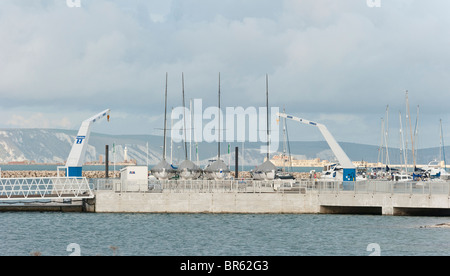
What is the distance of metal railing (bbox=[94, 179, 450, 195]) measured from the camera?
222 ft

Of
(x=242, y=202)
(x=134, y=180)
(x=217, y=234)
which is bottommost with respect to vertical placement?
(x=217, y=234)

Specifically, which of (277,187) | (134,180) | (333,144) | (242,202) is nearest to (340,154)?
(333,144)

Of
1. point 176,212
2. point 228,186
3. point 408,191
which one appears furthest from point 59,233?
point 408,191

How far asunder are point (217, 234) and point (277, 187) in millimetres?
13383

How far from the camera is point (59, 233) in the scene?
60.5m

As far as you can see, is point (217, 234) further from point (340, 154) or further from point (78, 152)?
point (340, 154)

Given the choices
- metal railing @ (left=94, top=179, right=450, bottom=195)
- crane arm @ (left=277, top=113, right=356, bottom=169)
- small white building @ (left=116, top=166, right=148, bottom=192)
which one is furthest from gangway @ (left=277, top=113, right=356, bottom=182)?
small white building @ (left=116, top=166, right=148, bottom=192)

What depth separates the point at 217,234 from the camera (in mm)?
59375

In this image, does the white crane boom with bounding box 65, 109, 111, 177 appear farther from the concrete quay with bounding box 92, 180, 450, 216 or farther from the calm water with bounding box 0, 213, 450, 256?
the concrete quay with bounding box 92, 180, 450, 216

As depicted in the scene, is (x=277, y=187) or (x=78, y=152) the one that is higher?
(x=78, y=152)

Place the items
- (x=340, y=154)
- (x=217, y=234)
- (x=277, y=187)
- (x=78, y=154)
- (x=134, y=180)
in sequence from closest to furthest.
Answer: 1. (x=217, y=234)
2. (x=134, y=180)
3. (x=277, y=187)
4. (x=78, y=154)
5. (x=340, y=154)

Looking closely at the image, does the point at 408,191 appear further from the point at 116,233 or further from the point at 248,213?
the point at 116,233

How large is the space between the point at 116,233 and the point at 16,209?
18.8 m
